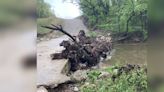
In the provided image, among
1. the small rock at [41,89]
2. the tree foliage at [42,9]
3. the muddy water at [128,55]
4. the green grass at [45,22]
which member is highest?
the tree foliage at [42,9]

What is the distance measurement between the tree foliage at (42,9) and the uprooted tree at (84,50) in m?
0.18

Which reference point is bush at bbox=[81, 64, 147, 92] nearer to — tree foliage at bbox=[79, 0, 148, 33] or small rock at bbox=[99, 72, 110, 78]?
small rock at bbox=[99, 72, 110, 78]

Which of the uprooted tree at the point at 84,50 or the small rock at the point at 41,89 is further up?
the uprooted tree at the point at 84,50

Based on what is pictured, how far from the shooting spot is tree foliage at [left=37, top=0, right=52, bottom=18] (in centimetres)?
172

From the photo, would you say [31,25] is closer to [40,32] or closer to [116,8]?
[40,32]

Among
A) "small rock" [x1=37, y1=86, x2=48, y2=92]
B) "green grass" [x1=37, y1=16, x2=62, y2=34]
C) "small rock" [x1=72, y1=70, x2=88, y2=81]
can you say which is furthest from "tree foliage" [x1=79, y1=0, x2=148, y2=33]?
"small rock" [x1=37, y1=86, x2=48, y2=92]

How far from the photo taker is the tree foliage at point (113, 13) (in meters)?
1.79

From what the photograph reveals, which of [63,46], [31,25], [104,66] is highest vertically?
[31,25]

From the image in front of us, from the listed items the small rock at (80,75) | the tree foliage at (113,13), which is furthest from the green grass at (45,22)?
the small rock at (80,75)

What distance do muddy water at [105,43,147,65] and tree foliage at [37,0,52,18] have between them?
41cm

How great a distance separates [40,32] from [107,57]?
1.27 ft

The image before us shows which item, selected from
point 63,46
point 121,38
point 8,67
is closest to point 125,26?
point 121,38

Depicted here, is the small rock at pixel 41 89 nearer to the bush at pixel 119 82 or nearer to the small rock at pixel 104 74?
the bush at pixel 119 82

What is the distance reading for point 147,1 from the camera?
175 cm
